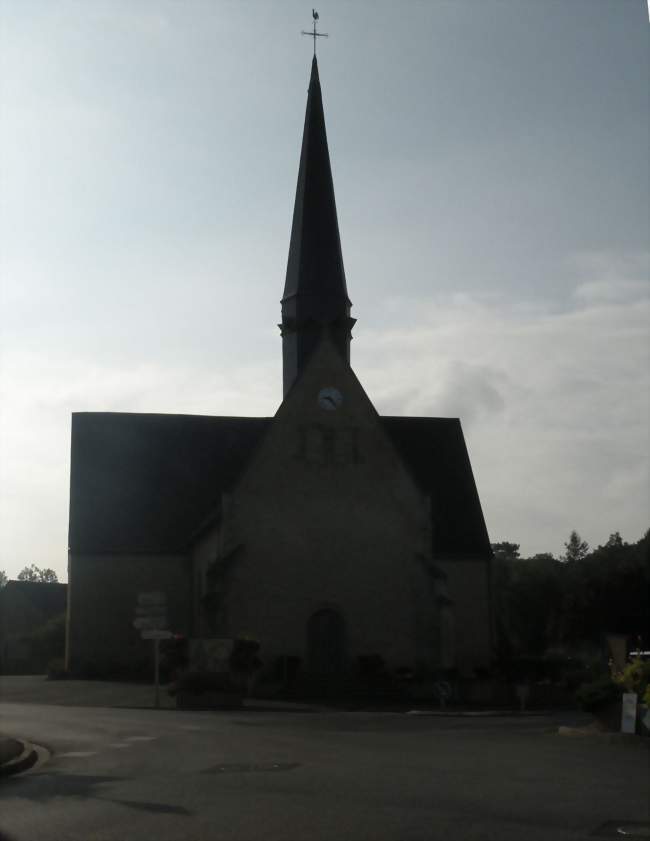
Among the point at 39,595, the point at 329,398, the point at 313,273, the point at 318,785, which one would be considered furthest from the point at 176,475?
the point at 39,595

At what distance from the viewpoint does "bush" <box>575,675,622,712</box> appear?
1877 cm

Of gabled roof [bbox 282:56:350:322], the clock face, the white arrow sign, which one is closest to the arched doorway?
the clock face

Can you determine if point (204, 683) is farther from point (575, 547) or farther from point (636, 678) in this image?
point (575, 547)

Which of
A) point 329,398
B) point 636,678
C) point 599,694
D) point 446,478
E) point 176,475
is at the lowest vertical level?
point 599,694

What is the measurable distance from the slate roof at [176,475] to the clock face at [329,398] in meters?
5.00

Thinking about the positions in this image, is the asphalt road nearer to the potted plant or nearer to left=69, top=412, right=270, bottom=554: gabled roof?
the potted plant

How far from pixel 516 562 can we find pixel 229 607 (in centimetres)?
6057

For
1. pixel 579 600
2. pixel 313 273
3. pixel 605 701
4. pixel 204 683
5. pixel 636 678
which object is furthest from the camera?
pixel 579 600

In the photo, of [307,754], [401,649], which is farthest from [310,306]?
[307,754]

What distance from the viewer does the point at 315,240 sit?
1693 inches

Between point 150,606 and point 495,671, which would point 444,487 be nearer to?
point 495,671

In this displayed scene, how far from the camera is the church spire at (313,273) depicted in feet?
137

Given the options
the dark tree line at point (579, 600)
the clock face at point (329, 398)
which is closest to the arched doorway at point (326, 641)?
the clock face at point (329, 398)

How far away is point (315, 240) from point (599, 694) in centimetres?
2706
